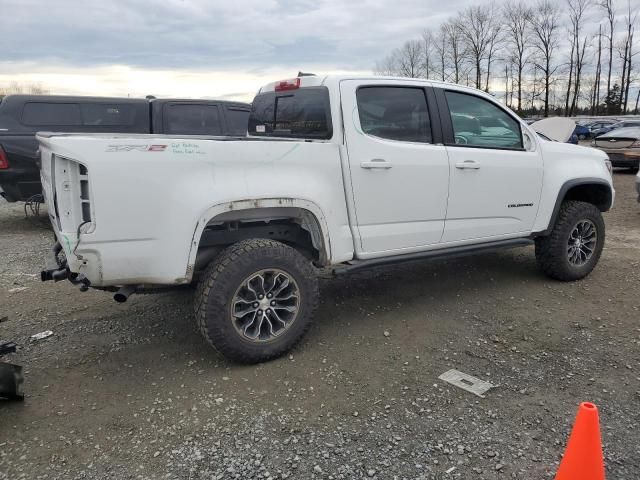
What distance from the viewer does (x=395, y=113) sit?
13.5 feet

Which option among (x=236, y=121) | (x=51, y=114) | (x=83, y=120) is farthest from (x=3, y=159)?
(x=236, y=121)

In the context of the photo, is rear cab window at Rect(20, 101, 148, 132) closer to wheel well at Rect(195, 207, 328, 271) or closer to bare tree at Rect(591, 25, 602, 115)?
wheel well at Rect(195, 207, 328, 271)

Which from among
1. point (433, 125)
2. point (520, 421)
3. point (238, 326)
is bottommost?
point (520, 421)

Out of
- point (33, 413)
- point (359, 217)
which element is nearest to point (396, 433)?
point (359, 217)

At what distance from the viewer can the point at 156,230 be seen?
3.10m

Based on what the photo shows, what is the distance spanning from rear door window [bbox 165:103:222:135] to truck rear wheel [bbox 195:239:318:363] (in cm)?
584

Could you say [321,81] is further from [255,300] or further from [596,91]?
[596,91]

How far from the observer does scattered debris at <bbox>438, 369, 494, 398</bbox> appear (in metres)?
3.27

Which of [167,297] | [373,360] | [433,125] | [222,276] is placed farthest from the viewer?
[167,297]

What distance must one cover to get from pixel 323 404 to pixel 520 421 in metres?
1.13

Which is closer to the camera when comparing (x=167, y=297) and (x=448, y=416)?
(x=448, y=416)

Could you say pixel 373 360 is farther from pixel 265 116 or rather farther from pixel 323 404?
pixel 265 116

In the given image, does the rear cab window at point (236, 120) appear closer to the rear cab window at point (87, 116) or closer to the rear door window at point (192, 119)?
the rear door window at point (192, 119)

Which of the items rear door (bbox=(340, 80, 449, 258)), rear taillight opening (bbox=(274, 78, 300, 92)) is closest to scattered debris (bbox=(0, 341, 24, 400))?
rear door (bbox=(340, 80, 449, 258))
